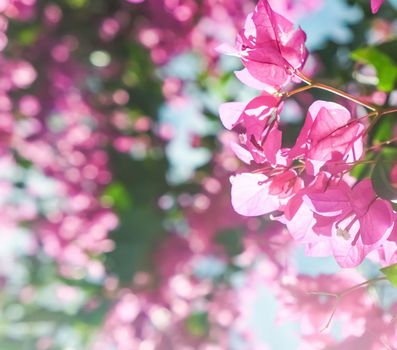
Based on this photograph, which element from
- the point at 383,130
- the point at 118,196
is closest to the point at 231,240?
the point at 118,196

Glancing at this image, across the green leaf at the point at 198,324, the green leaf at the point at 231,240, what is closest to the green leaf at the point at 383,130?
the green leaf at the point at 231,240

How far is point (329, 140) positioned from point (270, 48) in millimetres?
73

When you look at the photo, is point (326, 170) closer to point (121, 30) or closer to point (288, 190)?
point (288, 190)

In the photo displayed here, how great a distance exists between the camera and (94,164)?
1.72 m

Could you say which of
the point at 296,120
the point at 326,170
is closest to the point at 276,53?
the point at 326,170

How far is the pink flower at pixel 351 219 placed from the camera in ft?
1.48

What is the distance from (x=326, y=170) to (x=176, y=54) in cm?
134

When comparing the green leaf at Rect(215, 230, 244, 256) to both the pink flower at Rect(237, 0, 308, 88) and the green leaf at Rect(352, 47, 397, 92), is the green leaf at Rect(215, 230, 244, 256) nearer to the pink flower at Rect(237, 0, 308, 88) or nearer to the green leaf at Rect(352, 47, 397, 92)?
the green leaf at Rect(352, 47, 397, 92)

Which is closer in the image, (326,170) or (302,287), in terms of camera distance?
(326,170)

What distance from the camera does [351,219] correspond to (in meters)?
0.47

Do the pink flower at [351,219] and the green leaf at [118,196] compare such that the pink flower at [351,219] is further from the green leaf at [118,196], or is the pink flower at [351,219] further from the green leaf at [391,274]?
the green leaf at [118,196]

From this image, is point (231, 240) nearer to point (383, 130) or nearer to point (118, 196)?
point (118, 196)

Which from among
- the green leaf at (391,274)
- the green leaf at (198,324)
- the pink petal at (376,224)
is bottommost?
the green leaf at (198,324)

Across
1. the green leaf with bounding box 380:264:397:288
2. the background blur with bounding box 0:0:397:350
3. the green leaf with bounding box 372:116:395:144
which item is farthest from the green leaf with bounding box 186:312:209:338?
the green leaf with bounding box 380:264:397:288
